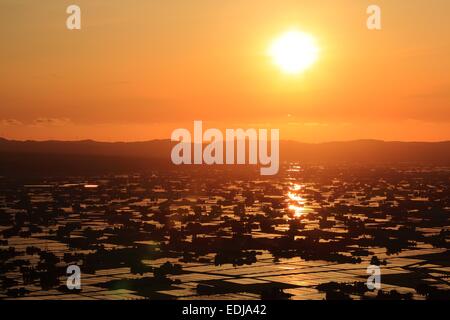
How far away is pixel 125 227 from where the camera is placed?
42750 mm

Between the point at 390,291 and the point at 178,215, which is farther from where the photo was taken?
the point at 178,215

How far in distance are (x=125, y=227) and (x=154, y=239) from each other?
510 centimetres

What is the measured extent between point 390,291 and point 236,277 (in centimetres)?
589

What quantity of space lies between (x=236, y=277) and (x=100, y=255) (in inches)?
285

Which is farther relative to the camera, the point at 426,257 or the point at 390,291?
the point at 426,257
